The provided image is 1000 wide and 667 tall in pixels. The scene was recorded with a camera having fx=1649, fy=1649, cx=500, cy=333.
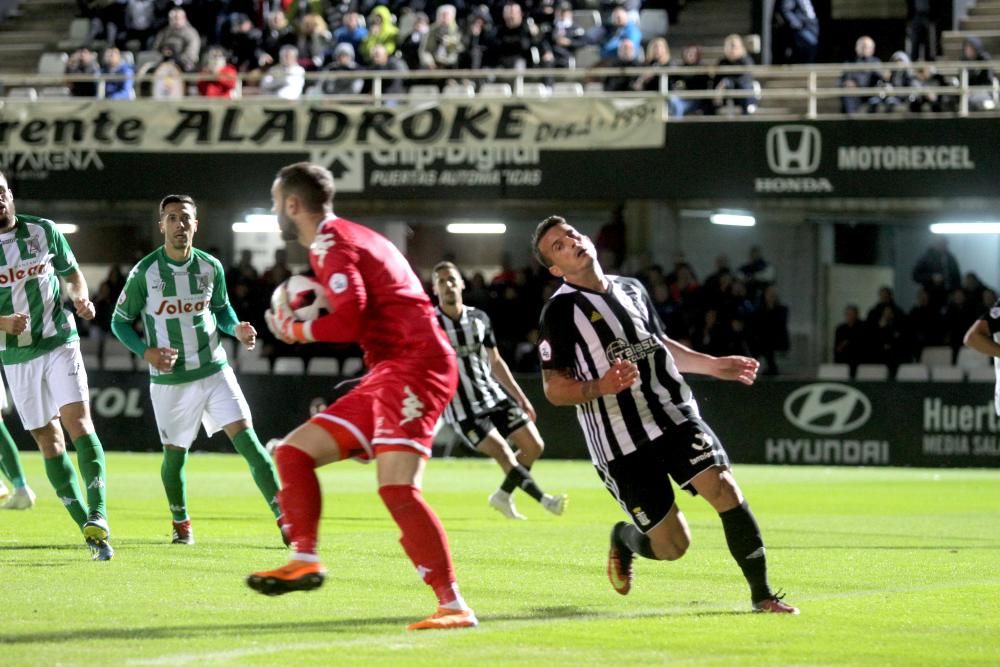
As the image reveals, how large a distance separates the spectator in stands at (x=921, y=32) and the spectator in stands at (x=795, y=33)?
1.57 m

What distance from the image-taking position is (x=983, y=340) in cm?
1088

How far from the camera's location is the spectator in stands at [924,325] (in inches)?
926

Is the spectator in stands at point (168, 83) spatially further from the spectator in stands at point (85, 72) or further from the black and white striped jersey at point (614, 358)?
the black and white striped jersey at point (614, 358)

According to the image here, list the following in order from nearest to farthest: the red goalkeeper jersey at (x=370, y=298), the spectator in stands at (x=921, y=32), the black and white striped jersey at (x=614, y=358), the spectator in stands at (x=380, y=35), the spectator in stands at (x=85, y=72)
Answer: the red goalkeeper jersey at (x=370, y=298), the black and white striped jersey at (x=614, y=358), the spectator in stands at (x=921, y=32), the spectator in stands at (x=380, y=35), the spectator in stands at (x=85, y=72)

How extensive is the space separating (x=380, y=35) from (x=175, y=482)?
53.1 feet

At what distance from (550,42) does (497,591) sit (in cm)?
1799

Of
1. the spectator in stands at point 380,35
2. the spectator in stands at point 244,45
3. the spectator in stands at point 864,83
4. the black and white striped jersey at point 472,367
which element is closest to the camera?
the black and white striped jersey at point 472,367

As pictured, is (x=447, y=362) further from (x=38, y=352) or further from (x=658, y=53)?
(x=658, y=53)

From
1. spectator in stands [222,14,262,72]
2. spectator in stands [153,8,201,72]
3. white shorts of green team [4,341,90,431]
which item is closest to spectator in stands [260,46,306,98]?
Answer: spectator in stands [222,14,262,72]

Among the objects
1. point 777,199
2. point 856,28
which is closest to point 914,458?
point 777,199

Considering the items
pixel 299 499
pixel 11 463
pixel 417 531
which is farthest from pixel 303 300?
pixel 11 463

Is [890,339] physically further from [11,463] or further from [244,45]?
[11,463]

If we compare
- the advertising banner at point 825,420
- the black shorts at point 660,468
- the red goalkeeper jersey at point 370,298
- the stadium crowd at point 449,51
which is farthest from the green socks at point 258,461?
the stadium crowd at point 449,51

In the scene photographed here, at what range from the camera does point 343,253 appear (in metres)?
6.71
